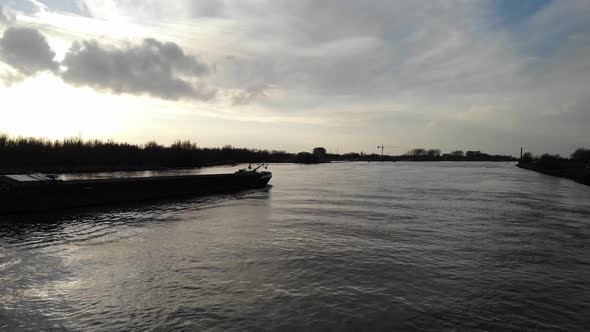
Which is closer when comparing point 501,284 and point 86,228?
point 501,284

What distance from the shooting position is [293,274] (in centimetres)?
1142

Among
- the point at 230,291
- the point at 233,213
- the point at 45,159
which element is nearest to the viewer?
the point at 230,291

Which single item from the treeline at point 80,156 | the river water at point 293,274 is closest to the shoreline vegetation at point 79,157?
the treeline at point 80,156

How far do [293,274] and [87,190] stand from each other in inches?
1002

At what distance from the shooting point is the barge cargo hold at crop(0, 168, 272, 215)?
2397 cm

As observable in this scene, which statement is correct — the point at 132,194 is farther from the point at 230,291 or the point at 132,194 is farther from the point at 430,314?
the point at 430,314

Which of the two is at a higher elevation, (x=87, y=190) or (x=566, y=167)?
(x=566, y=167)

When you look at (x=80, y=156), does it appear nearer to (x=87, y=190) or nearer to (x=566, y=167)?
(x=87, y=190)

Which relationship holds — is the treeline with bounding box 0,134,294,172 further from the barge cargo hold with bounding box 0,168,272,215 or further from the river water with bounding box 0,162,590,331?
the river water with bounding box 0,162,590,331

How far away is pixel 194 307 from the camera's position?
8703mm

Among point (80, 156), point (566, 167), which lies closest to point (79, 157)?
point (80, 156)

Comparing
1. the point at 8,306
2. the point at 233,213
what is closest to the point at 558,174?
the point at 233,213

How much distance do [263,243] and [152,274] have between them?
580 centimetres

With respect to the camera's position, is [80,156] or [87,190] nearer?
[87,190]
